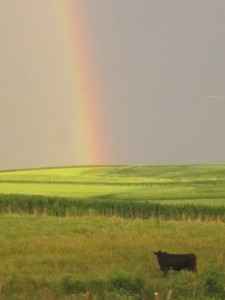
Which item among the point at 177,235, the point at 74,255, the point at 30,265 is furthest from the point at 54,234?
the point at 30,265

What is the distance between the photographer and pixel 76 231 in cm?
2561

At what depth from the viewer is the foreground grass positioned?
12.1 m

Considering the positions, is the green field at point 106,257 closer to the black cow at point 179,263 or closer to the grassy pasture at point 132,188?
the black cow at point 179,263

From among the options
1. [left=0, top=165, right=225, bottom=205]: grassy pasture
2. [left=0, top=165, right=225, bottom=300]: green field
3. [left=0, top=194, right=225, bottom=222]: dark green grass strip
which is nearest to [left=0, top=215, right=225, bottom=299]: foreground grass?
[left=0, top=165, right=225, bottom=300]: green field

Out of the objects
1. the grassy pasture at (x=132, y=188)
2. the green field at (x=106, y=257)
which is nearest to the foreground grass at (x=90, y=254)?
the green field at (x=106, y=257)

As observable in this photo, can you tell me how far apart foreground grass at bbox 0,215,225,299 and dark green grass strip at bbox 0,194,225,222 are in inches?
339

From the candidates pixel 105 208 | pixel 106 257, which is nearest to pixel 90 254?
pixel 106 257

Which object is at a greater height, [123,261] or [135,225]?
[123,261]

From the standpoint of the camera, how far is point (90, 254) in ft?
55.8

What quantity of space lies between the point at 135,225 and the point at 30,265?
44.7ft

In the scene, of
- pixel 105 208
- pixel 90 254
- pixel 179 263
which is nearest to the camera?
pixel 179 263

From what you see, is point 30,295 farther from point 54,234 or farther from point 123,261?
point 54,234

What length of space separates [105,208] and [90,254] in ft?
75.9

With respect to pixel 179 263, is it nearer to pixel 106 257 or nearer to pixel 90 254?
pixel 106 257
